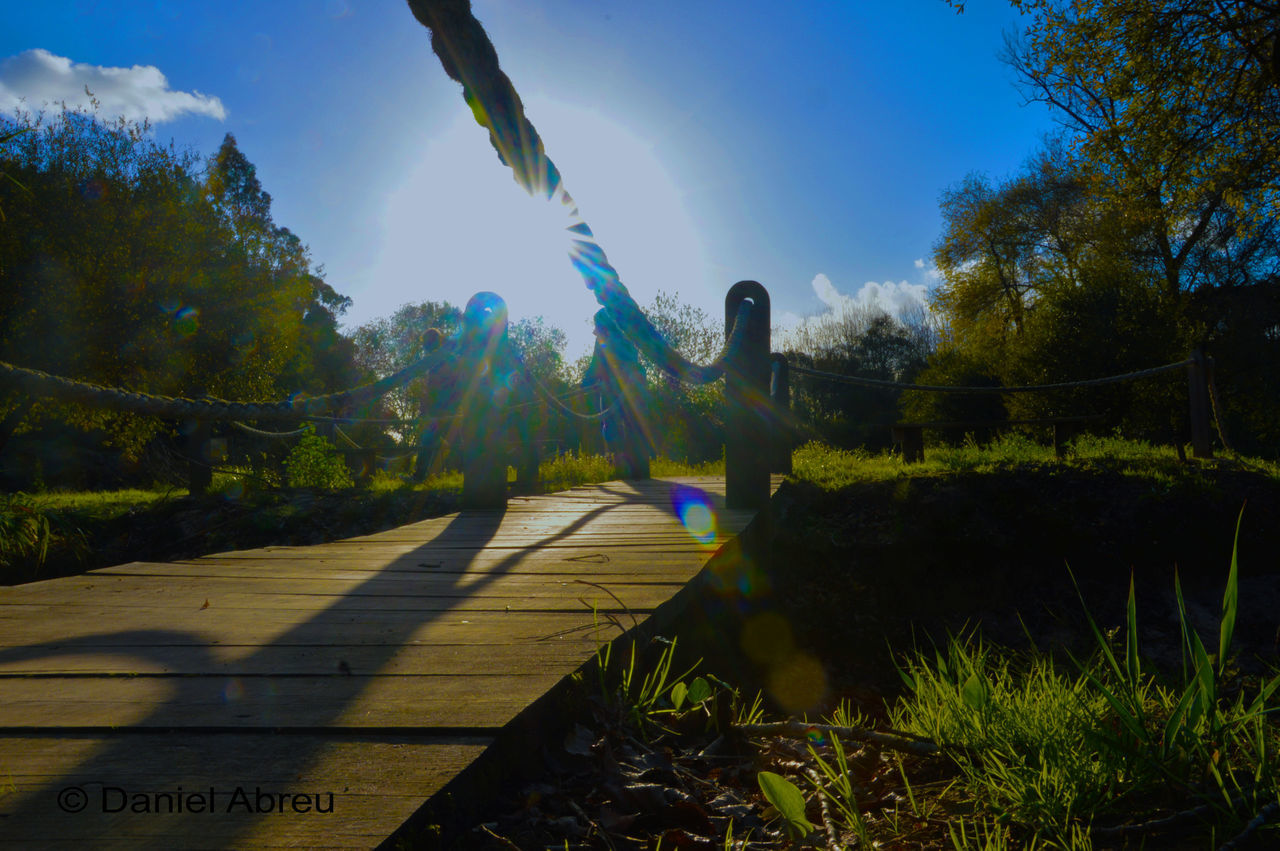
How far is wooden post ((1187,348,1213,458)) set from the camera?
21.3ft

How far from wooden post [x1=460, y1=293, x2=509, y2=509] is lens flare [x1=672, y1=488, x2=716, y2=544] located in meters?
1.37

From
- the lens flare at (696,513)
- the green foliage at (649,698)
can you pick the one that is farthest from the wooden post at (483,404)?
the green foliage at (649,698)

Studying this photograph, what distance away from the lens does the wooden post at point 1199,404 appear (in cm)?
650

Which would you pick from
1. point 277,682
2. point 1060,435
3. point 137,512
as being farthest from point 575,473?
point 277,682

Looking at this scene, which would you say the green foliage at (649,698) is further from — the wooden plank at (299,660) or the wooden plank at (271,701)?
the wooden plank at (271,701)

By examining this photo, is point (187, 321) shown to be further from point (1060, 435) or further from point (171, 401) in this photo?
point (1060, 435)

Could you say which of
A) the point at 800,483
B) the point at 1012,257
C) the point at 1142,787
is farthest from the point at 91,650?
the point at 1012,257

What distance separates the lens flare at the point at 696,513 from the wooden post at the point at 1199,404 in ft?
16.3

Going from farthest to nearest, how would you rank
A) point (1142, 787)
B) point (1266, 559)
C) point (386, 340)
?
point (386, 340), point (1266, 559), point (1142, 787)

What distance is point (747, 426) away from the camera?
438 centimetres

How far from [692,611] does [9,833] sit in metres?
2.67

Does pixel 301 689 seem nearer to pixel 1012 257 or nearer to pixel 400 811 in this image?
pixel 400 811

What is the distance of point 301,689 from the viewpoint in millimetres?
1370

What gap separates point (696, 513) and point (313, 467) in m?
6.79
